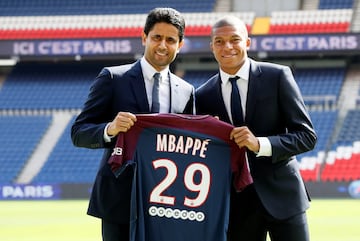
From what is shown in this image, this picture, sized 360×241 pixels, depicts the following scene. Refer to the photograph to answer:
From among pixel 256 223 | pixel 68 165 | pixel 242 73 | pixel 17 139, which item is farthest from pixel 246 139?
pixel 17 139

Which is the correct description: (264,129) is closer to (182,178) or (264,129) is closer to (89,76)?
(182,178)

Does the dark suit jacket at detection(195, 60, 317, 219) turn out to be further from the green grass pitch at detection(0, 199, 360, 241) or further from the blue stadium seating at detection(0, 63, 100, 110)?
the blue stadium seating at detection(0, 63, 100, 110)

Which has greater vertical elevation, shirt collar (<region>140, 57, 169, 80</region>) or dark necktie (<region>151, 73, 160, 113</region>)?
shirt collar (<region>140, 57, 169, 80</region>)

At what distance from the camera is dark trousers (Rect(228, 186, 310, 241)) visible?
14.4ft

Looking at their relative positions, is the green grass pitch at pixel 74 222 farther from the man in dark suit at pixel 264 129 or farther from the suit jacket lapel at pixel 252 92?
the suit jacket lapel at pixel 252 92

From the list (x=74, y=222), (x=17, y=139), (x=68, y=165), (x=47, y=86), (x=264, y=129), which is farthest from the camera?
(x=47, y=86)

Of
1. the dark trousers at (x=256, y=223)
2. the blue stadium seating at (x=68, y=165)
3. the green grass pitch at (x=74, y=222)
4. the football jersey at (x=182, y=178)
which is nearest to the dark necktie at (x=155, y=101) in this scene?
the football jersey at (x=182, y=178)

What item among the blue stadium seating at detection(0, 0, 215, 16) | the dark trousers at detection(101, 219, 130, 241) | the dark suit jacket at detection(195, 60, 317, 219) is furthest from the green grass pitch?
the blue stadium seating at detection(0, 0, 215, 16)

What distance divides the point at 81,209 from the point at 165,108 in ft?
41.1

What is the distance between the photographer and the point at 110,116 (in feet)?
14.7

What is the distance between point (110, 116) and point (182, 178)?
580mm

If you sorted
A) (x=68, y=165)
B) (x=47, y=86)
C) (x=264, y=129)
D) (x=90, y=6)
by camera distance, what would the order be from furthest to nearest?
(x=90, y=6), (x=47, y=86), (x=68, y=165), (x=264, y=129)

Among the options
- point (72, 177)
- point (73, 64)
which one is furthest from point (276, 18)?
point (72, 177)

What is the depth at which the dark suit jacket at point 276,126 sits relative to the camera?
433 cm
